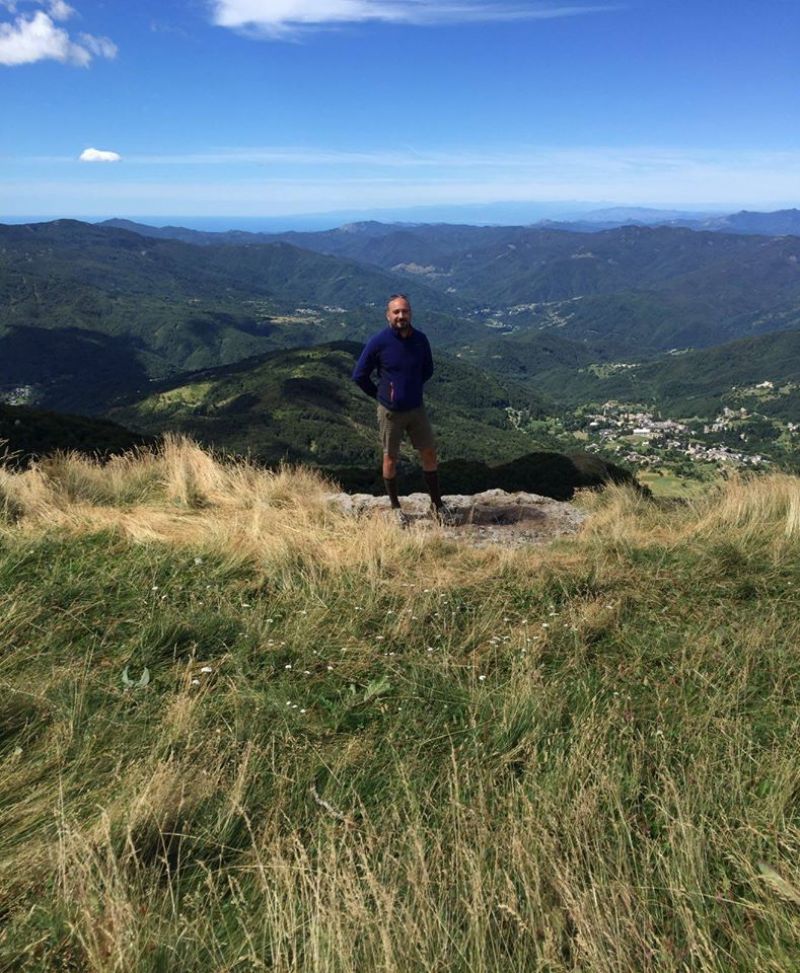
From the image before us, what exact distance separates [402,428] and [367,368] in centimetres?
89

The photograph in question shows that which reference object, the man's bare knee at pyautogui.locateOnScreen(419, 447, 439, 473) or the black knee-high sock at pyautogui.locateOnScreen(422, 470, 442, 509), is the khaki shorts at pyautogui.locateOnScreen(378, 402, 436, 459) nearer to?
the man's bare knee at pyautogui.locateOnScreen(419, 447, 439, 473)

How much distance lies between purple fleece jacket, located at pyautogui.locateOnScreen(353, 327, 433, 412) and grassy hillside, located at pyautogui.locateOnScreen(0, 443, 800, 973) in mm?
2329

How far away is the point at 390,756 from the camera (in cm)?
269

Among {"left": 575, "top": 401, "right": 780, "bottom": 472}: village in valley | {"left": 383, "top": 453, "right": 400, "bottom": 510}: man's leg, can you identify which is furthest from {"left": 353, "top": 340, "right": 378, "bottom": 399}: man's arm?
{"left": 575, "top": 401, "right": 780, "bottom": 472}: village in valley

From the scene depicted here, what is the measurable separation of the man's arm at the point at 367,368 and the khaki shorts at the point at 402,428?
0.29 metres

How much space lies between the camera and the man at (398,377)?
6.73 m

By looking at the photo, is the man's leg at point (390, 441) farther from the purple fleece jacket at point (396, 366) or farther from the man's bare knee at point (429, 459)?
the man's bare knee at point (429, 459)

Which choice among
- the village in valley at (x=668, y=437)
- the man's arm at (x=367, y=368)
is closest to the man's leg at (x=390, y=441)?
the man's arm at (x=367, y=368)

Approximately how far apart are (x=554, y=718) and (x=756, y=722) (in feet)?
3.42

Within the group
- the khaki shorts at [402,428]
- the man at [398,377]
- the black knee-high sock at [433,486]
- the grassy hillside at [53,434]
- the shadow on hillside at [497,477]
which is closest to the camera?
the man at [398,377]

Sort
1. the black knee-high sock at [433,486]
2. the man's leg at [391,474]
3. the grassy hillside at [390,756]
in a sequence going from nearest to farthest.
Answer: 1. the grassy hillside at [390,756]
2. the man's leg at [391,474]
3. the black knee-high sock at [433,486]

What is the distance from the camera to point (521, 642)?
3660 millimetres

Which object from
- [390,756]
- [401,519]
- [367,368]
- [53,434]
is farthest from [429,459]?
[53,434]

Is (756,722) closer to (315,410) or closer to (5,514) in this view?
(5,514)
